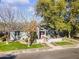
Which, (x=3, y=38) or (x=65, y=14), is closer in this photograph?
(x=3, y=38)

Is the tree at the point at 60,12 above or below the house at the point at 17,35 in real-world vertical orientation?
above

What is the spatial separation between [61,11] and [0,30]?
44.2 feet

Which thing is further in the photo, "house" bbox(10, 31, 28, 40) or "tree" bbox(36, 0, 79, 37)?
"tree" bbox(36, 0, 79, 37)

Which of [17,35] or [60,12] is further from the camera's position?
[60,12]

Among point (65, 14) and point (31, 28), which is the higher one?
point (65, 14)

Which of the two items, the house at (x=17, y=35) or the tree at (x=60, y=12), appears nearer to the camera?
the house at (x=17, y=35)

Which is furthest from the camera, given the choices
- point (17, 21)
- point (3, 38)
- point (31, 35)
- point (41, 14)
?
point (17, 21)

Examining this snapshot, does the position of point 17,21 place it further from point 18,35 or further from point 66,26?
point 66,26

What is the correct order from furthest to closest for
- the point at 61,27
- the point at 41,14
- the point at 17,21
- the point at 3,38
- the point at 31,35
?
the point at 17,21, the point at 41,14, the point at 61,27, the point at 3,38, the point at 31,35

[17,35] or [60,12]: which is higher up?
[60,12]

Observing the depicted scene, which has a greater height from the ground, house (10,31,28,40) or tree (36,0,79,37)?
tree (36,0,79,37)

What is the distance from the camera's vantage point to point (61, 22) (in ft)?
145

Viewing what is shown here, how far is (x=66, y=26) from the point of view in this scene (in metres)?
44.8

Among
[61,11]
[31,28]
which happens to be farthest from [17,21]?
[31,28]
